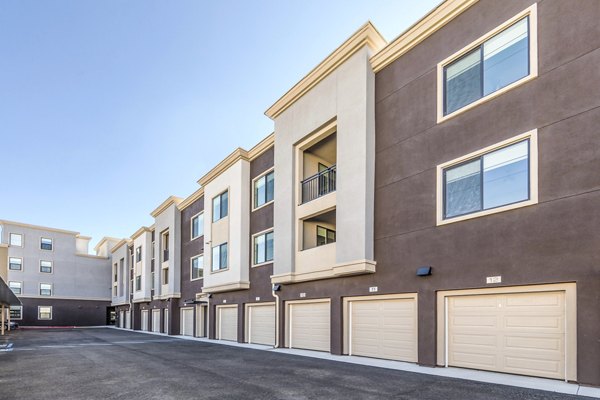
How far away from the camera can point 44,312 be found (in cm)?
4181

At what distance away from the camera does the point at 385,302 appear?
1147cm

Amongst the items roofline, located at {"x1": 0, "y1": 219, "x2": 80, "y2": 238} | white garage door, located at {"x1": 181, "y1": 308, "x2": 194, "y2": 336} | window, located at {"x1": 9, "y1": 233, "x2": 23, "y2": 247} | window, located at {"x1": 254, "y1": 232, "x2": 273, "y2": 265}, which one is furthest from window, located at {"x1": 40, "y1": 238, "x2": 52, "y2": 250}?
window, located at {"x1": 254, "y1": 232, "x2": 273, "y2": 265}

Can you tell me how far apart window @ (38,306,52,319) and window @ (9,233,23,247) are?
24.3 feet

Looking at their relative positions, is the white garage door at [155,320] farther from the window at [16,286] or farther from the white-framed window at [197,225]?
the window at [16,286]

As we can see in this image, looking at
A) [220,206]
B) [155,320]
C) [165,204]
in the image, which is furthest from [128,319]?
[220,206]

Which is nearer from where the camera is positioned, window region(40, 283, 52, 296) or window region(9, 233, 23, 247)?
window region(9, 233, 23, 247)

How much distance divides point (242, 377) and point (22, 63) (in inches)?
975

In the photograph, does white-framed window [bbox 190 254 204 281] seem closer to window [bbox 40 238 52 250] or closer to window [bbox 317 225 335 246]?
window [bbox 317 225 335 246]

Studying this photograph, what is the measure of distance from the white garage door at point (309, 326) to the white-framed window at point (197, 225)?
37.7 feet

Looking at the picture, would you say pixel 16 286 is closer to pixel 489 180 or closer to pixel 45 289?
pixel 45 289

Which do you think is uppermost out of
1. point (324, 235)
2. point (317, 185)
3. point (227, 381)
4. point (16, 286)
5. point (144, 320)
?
point (317, 185)

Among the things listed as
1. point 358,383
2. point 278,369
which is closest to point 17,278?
point 278,369

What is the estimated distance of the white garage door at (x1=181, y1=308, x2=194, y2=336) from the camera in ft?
82.6

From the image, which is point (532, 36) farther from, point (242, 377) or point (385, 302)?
point (242, 377)
